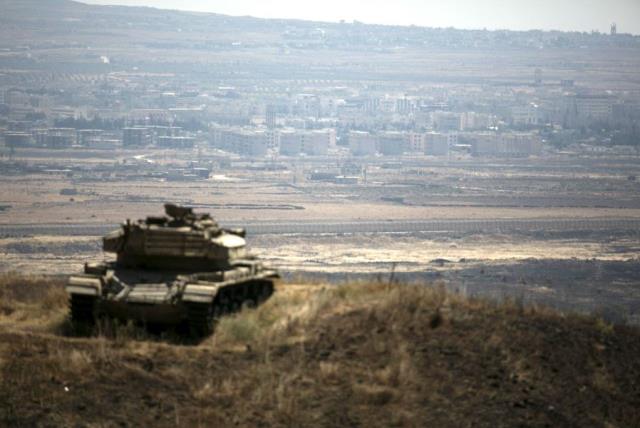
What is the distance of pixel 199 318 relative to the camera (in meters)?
17.8

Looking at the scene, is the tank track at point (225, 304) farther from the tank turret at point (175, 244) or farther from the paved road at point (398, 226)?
the paved road at point (398, 226)

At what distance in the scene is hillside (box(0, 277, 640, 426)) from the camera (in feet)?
51.0

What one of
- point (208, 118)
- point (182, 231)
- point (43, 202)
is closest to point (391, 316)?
point (182, 231)

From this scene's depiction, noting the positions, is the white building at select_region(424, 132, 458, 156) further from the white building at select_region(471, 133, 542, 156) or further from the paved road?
the paved road

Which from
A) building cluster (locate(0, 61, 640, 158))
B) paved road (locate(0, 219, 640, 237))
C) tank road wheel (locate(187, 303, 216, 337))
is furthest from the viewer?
building cluster (locate(0, 61, 640, 158))

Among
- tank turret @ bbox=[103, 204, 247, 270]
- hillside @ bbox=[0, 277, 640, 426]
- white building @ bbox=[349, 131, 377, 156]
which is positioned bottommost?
white building @ bbox=[349, 131, 377, 156]

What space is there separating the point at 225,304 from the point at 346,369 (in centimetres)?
242

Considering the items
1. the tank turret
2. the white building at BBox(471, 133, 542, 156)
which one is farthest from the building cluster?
the tank turret

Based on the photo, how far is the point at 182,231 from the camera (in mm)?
19156

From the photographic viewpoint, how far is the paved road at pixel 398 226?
6247 centimetres

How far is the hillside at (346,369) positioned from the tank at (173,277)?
13.4 inches

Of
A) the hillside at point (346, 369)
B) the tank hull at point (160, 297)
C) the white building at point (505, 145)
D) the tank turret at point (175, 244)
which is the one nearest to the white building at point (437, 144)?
the white building at point (505, 145)

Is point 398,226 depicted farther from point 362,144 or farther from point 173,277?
point 362,144

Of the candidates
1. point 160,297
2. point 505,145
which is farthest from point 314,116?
point 160,297
